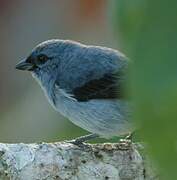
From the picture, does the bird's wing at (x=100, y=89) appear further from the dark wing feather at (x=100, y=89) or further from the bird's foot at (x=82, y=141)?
the bird's foot at (x=82, y=141)

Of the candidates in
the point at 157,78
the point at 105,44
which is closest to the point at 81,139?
the point at 157,78

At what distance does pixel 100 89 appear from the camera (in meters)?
4.17

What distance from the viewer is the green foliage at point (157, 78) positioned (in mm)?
426

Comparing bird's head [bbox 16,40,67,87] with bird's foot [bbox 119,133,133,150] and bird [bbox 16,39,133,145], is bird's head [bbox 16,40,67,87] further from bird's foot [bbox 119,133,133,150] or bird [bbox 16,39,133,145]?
bird's foot [bbox 119,133,133,150]

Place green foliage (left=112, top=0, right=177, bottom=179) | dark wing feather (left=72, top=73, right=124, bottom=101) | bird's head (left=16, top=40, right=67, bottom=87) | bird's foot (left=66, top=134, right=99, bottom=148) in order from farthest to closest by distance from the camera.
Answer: bird's head (left=16, top=40, right=67, bottom=87), dark wing feather (left=72, top=73, right=124, bottom=101), bird's foot (left=66, top=134, right=99, bottom=148), green foliage (left=112, top=0, right=177, bottom=179)

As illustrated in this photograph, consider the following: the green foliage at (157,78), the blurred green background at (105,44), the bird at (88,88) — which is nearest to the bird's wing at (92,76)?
the bird at (88,88)

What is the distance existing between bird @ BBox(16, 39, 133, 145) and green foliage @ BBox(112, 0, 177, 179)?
328 cm

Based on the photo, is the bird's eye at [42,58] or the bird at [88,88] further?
the bird's eye at [42,58]

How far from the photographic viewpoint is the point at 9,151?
3424 mm

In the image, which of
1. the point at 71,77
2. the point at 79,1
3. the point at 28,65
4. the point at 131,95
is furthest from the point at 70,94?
the point at 79,1

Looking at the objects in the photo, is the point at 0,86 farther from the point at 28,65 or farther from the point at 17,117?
A: the point at 28,65

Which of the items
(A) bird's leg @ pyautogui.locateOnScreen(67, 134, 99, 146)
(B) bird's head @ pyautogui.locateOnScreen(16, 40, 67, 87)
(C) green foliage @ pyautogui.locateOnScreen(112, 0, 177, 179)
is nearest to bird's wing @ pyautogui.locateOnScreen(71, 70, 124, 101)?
(A) bird's leg @ pyautogui.locateOnScreen(67, 134, 99, 146)

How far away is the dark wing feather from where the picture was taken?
401cm

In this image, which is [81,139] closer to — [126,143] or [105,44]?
[126,143]
